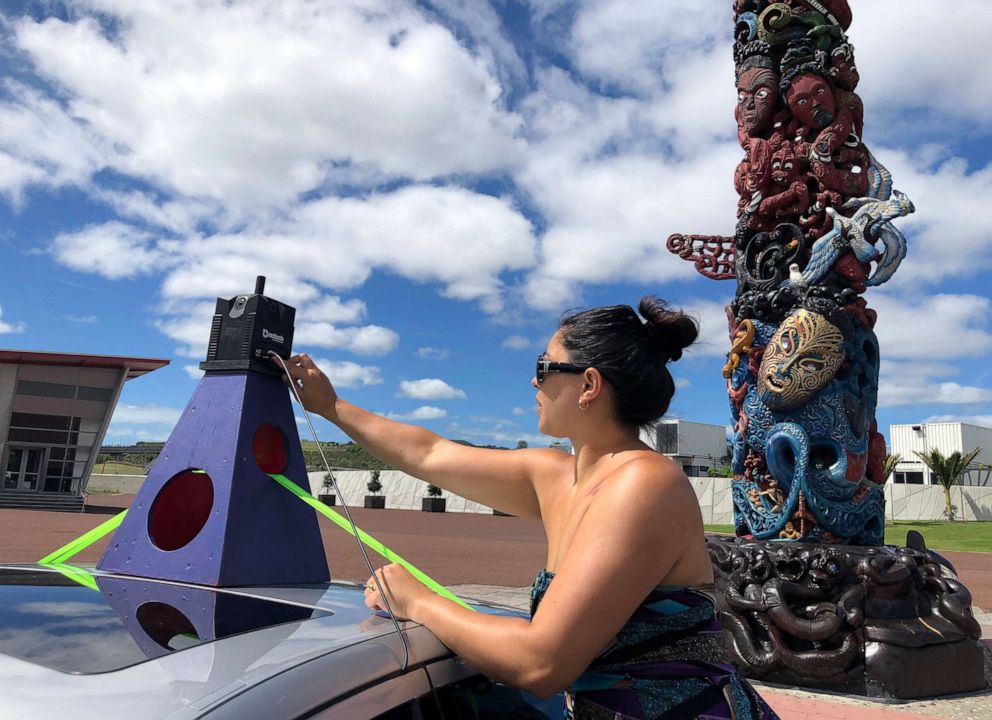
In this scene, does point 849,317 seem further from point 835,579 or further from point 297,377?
point 297,377

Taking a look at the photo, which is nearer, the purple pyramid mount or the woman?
the woman

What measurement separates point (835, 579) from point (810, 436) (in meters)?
1.12

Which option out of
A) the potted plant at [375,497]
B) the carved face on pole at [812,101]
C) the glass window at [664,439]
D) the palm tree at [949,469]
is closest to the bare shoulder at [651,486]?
the glass window at [664,439]

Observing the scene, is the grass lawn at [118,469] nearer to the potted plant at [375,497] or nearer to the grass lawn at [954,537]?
the potted plant at [375,497]

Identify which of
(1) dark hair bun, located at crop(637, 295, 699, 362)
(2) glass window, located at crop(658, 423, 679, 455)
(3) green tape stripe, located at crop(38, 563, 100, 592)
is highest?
(1) dark hair bun, located at crop(637, 295, 699, 362)

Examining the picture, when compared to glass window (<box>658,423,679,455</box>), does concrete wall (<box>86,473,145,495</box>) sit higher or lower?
lower

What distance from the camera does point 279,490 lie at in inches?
74.7

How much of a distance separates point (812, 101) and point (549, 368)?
572 centimetres

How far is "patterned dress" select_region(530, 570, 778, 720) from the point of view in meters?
1.43

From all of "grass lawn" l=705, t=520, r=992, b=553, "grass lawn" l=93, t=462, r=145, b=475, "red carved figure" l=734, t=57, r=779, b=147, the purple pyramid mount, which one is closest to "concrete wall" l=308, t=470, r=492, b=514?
"grass lawn" l=705, t=520, r=992, b=553

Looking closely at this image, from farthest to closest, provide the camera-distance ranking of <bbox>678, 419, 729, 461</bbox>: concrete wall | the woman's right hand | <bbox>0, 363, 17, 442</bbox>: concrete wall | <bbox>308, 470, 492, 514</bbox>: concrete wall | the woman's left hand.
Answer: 1. <bbox>678, 419, 729, 461</bbox>: concrete wall
2. <bbox>308, 470, 492, 514</bbox>: concrete wall
3. <bbox>0, 363, 17, 442</bbox>: concrete wall
4. the woman's right hand
5. the woman's left hand

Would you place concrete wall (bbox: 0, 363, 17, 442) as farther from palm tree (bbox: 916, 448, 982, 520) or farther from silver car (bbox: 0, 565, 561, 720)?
palm tree (bbox: 916, 448, 982, 520)

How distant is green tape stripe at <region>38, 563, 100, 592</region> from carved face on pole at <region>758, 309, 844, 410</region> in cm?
532

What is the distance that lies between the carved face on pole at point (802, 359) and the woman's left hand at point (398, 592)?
5105 mm
